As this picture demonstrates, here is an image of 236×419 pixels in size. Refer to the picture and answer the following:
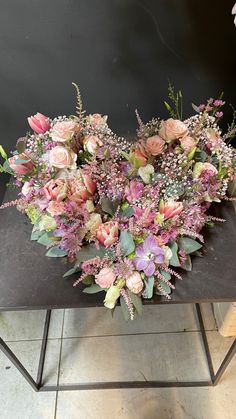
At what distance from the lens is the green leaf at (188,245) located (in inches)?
37.3

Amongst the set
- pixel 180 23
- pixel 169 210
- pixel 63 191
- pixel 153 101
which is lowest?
pixel 169 210

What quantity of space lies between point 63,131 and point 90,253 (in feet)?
1.18

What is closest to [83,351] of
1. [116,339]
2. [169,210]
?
[116,339]

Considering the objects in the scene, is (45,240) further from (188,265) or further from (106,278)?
(188,265)

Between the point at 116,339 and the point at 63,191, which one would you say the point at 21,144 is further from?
the point at 116,339

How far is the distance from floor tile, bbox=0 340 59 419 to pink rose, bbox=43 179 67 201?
0.91 metres

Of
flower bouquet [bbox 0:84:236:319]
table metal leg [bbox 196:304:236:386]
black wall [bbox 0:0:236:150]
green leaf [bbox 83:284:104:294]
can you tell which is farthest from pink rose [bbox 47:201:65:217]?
table metal leg [bbox 196:304:236:386]

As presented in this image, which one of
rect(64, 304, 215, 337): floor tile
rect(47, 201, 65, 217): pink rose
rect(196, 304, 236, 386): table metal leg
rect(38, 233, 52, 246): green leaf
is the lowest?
rect(196, 304, 236, 386): table metal leg

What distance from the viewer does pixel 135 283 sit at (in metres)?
0.86

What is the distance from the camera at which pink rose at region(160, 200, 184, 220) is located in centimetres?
89

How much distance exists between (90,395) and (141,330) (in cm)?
36

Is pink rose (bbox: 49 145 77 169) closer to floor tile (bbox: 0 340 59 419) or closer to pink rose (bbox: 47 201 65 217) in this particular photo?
pink rose (bbox: 47 201 65 217)

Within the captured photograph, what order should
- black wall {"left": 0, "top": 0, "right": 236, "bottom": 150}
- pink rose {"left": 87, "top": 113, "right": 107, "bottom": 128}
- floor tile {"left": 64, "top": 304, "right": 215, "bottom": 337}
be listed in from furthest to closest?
1. floor tile {"left": 64, "top": 304, "right": 215, "bottom": 337}
2. black wall {"left": 0, "top": 0, "right": 236, "bottom": 150}
3. pink rose {"left": 87, "top": 113, "right": 107, "bottom": 128}

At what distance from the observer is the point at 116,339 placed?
5.01 feet
